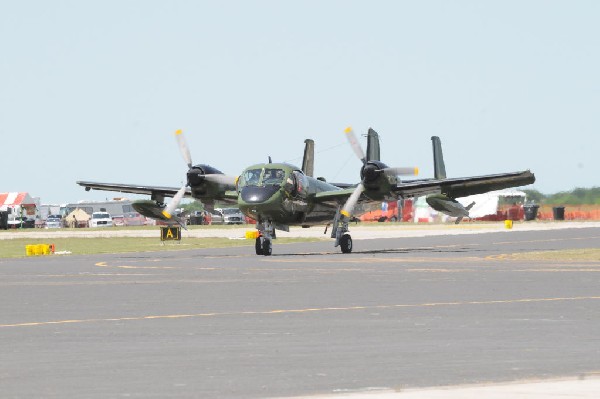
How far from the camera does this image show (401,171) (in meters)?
58.3

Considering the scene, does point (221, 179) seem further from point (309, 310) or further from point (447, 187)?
point (309, 310)

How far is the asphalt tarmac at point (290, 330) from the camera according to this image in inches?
527

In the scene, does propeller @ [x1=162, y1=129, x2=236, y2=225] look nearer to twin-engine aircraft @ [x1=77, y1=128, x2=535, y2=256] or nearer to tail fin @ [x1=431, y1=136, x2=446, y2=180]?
twin-engine aircraft @ [x1=77, y1=128, x2=535, y2=256]

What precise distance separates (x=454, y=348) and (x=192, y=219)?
15087cm

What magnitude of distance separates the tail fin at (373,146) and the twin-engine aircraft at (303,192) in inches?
218

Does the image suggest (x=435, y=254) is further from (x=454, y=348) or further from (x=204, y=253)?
(x=454, y=348)

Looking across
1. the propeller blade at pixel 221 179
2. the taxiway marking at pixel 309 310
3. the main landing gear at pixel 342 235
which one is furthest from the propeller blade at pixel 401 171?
the taxiway marking at pixel 309 310

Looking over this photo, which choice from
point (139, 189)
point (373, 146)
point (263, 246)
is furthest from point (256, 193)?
point (373, 146)

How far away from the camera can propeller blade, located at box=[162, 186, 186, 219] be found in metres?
61.1

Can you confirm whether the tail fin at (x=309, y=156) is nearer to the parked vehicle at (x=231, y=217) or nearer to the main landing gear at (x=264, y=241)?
the main landing gear at (x=264, y=241)

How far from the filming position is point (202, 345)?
17188mm

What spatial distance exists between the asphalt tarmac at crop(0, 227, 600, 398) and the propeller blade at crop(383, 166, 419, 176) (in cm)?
1810

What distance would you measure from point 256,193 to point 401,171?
24.9ft

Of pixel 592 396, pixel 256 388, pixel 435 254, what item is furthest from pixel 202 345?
pixel 435 254
